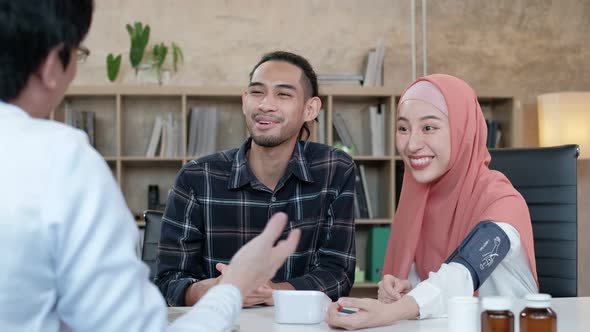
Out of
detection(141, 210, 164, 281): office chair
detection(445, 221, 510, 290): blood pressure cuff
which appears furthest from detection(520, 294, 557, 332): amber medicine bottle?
detection(141, 210, 164, 281): office chair

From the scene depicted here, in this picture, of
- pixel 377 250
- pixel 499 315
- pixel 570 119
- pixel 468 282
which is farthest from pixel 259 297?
pixel 570 119

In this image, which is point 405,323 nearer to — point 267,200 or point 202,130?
point 267,200

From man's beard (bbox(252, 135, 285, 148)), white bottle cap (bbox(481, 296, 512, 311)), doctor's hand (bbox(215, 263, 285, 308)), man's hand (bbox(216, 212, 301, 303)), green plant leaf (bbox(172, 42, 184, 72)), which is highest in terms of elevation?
green plant leaf (bbox(172, 42, 184, 72))

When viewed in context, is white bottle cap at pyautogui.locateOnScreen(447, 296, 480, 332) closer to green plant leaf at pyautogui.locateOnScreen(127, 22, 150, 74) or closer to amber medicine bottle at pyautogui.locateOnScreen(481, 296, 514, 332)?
amber medicine bottle at pyautogui.locateOnScreen(481, 296, 514, 332)

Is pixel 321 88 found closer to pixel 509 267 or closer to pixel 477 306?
pixel 509 267

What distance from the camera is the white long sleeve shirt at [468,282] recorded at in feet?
5.49

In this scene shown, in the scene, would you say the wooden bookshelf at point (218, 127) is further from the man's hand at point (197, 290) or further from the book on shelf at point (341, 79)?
the man's hand at point (197, 290)

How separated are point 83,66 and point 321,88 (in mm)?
1422

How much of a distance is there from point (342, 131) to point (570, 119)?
1322mm

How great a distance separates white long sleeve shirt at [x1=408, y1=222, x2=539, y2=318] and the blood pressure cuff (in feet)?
0.08

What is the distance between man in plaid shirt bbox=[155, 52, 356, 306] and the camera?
7.73ft

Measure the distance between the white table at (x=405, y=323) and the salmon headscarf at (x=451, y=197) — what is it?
1.05ft

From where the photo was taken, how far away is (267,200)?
2455 mm

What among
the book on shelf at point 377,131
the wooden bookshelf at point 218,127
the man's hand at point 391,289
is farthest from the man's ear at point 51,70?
the book on shelf at point 377,131
